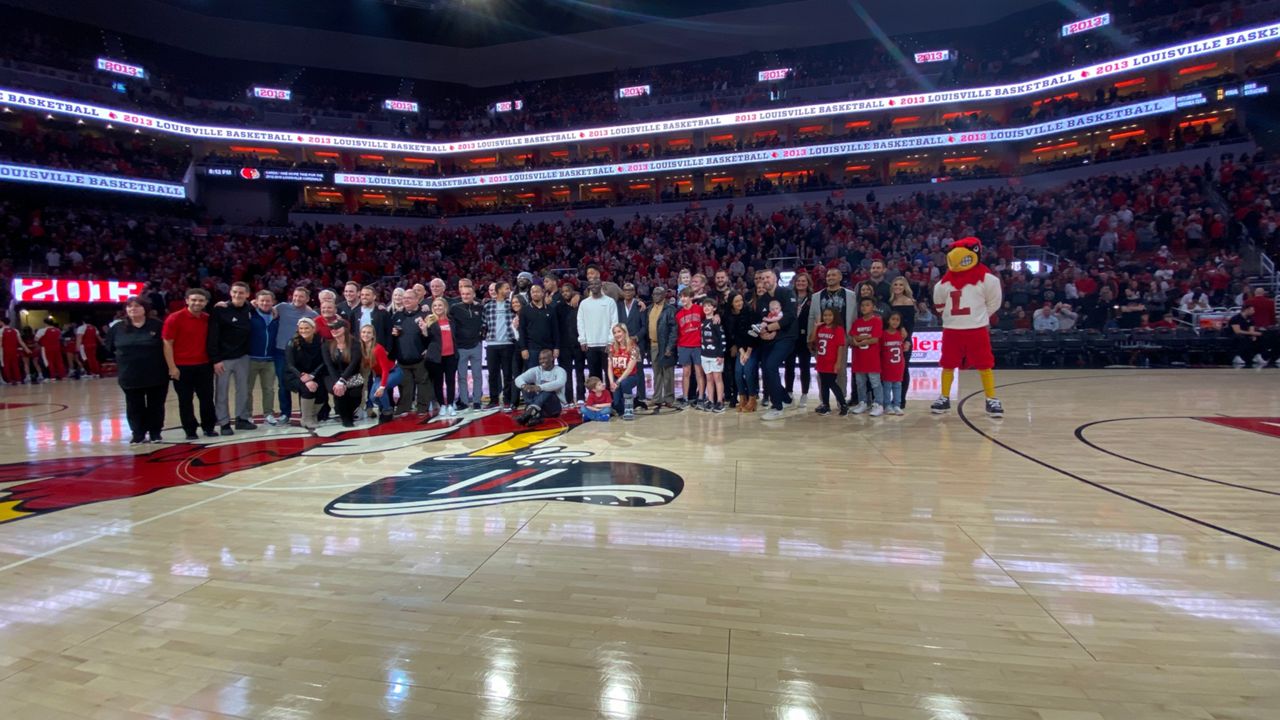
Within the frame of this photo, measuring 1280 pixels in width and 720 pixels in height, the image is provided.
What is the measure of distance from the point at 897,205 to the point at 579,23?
2626 centimetres

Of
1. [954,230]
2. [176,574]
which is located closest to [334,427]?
[176,574]

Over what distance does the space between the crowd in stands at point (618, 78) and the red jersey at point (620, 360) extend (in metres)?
30.1

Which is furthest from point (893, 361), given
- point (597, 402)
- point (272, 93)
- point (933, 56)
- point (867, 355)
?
point (272, 93)

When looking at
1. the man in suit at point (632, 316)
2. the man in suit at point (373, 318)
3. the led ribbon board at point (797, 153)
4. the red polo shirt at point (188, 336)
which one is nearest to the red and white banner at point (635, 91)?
the led ribbon board at point (797, 153)

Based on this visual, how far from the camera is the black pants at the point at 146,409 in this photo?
663cm

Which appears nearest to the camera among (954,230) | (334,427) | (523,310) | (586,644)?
(586,644)

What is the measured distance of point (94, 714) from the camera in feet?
6.53

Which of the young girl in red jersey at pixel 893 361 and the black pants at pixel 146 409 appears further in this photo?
the young girl in red jersey at pixel 893 361

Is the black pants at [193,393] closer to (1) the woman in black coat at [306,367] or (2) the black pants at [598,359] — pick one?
(1) the woman in black coat at [306,367]

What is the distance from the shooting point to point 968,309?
24.1ft

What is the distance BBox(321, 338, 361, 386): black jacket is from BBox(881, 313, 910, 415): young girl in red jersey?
6954 millimetres

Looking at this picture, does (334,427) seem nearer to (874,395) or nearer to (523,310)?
(523,310)

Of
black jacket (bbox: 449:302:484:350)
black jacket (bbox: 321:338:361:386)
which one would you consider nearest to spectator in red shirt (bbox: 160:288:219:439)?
black jacket (bbox: 321:338:361:386)

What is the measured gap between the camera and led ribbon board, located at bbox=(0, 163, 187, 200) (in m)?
24.6
